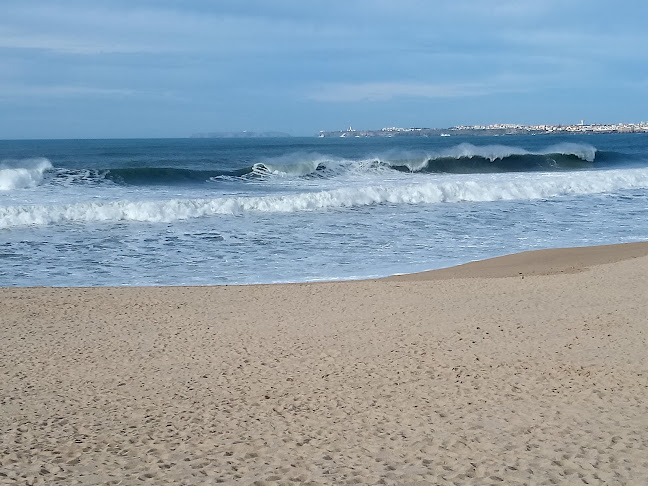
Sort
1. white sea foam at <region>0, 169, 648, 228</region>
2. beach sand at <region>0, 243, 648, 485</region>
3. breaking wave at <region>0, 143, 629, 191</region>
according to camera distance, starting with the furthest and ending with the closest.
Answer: breaking wave at <region>0, 143, 629, 191</region> → white sea foam at <region>0, 169, 648, 228</region> → beach sand at <region>0, 243, 648, 485</region>

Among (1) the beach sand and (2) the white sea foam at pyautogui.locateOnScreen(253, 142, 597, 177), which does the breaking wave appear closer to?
(2) the white sea foam at pyautogui.locateOnScreen(253, 142, 597, 177)

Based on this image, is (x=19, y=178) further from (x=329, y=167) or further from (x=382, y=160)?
(x=382, y=160)

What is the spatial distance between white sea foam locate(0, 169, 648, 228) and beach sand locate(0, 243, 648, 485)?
795 centimetres

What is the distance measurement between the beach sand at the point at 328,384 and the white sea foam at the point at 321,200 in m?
7.95

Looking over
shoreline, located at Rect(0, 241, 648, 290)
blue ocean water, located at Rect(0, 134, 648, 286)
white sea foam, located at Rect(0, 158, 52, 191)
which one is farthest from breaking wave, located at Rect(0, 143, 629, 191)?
shoreline, located at Rect(0, 241, 648, 290)

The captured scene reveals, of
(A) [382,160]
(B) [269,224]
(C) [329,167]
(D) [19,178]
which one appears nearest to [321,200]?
(B) [269,224]

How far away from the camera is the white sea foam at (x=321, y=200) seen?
1706cm

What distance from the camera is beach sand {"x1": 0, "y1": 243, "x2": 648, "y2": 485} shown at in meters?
4.26

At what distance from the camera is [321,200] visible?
68.0 ft

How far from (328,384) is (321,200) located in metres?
15.1

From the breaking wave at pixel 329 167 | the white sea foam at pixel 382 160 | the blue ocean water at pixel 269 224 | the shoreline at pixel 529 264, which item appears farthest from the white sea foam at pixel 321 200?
the white sea foam at pixel 382 160

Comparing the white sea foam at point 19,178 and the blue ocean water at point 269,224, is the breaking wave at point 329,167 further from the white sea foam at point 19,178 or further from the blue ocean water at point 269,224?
the blue ocean water at point 269,224

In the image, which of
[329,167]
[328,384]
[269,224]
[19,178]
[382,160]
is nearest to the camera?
[328,384]

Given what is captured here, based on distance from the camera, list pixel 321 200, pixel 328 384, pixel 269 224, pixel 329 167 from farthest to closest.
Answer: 1. pixel 329 167
2. pixel 321 200
3. pixel 269 224
4. pixel 328 384
